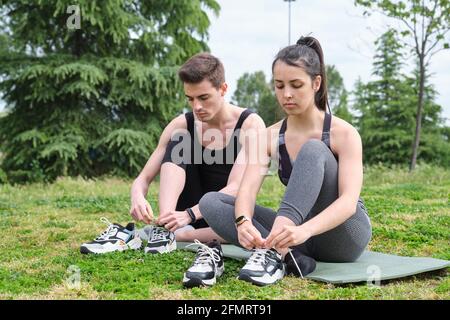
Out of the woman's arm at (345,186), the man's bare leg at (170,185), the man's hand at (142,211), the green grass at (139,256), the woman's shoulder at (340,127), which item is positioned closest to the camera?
the green grass at (139,256)

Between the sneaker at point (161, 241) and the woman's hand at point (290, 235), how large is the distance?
1037mm

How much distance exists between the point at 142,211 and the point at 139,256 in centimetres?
28

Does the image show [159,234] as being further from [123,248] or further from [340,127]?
[340,127]

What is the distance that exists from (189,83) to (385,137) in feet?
60.9

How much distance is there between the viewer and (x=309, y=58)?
117 inches

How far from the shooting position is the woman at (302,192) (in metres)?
2.80

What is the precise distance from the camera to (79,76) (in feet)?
36.4

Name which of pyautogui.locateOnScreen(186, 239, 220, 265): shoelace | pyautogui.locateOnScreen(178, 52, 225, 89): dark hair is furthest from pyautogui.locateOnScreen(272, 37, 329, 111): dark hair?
pyautogui.locateOnScreen(186, 239, 220, 265): shoelace

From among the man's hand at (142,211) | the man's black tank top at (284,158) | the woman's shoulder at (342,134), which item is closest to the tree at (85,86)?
the man's hand at (142,211)

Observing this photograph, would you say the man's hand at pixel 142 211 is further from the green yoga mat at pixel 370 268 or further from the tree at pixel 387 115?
the tree at pixel 387 115

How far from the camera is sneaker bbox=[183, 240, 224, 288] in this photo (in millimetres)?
2791

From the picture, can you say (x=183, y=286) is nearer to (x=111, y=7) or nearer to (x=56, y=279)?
(x=56, y=279)
